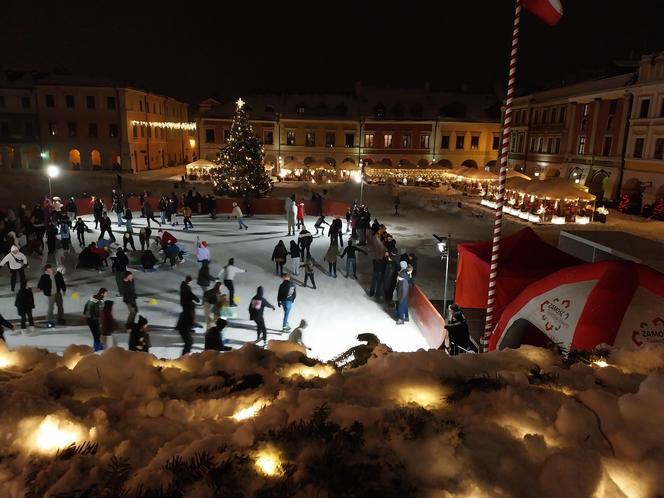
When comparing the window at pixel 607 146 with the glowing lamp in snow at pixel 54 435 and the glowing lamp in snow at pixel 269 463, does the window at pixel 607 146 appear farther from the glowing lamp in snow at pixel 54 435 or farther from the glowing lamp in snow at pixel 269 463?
the glowing lamp in snow at pixel 54 435

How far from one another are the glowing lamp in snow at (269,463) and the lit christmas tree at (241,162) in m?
28.9

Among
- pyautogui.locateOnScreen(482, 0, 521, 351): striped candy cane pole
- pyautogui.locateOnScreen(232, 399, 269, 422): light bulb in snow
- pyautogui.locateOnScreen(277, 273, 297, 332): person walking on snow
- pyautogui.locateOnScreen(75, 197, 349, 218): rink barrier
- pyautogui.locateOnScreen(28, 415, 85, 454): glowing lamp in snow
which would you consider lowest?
pyautogui.locateOnScreen(75, 197, 349, 218): rink barrier

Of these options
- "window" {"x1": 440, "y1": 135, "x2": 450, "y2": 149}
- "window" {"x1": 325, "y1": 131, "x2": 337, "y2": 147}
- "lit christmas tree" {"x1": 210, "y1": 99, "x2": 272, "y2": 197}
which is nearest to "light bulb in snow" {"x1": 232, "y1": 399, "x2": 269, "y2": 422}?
"lit christmas tree" {"x1": 210, "y1": 99, "x2": 272, "y2": 197}

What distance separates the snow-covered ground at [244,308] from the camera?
10.1 metres

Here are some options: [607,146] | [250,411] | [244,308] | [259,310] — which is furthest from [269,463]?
[607,146]

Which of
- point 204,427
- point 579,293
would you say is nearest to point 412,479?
point 204,427

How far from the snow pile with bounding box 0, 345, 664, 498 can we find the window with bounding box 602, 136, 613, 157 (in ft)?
113

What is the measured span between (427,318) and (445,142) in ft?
134

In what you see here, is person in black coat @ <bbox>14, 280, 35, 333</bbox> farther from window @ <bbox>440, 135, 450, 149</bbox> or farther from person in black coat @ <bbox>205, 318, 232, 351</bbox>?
window @ <bbox>440, 135, 450, 149</bbox>

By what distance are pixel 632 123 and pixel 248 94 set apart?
35267mm

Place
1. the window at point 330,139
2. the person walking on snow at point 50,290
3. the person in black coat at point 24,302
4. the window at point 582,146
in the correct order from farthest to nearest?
1. the window at point 330,139
2. the window at point 582,146
3. the person walking on snow at point 50,290
4. the person in black coat at point 24,302

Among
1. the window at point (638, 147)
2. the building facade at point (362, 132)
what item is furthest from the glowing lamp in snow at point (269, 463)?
the building facade at point (362, 132)

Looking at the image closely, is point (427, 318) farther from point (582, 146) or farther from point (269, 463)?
point (582, 146)

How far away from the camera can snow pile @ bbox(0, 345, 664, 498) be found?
2.88 m
